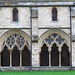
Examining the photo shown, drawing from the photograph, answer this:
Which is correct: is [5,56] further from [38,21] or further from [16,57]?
[38,21]

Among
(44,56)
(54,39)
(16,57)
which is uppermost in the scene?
(54,39)

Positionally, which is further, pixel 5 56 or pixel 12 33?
pixel 5 56

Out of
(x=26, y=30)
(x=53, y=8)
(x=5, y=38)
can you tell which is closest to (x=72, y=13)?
(x=53, y=8)

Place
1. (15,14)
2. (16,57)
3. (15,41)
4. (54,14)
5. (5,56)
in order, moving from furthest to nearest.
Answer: (16,57)
(5,56)
(15,14)
(54,14)
(15,41)

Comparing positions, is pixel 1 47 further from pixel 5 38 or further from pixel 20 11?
pixel 20 11

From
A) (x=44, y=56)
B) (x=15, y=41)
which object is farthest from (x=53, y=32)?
(x=44, y=56)

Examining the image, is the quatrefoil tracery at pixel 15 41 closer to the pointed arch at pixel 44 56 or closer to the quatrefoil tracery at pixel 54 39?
the quatrefoil tracery at pixel 54 39

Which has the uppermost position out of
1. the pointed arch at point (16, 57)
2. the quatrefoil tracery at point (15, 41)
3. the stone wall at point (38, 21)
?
the stone wall at point (38, 21)

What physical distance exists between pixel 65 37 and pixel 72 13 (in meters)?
1.93

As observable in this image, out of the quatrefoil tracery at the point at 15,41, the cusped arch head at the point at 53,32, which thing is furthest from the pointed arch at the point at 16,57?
the cusped arch head at the point at 53,32

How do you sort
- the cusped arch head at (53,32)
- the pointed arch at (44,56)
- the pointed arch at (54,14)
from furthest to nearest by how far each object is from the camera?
the pointed arch at (44,56)
the pointed arch at (54,14)
the cusped arch head at (53,32)

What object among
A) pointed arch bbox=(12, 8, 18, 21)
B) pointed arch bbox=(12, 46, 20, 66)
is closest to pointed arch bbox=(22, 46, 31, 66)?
pointed arch bbox=(12, 46, 20, 66)

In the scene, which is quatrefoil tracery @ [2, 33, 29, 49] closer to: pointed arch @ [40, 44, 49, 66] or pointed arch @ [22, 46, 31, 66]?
pointed arch @ [22, 46, 31, 66]

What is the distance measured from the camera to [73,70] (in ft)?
69.5
